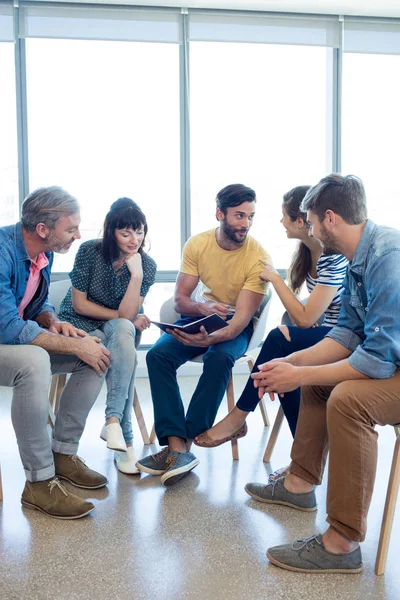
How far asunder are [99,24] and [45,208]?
2.79m

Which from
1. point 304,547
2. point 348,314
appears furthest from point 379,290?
point 304,547

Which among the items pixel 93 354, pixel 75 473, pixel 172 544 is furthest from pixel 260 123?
pixel 172 544

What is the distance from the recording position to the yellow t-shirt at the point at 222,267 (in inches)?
120

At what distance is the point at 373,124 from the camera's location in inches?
207

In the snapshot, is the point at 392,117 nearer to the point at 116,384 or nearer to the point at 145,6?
the point at 145,6

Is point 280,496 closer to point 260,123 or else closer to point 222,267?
point 222,267

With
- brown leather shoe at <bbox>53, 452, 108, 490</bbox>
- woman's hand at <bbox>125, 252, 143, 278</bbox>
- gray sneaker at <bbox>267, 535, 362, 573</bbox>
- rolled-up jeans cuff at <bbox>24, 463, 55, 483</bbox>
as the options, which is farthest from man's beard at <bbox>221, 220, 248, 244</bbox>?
gray sneaker at <bbox>267, 535, 362, 573</bbox>

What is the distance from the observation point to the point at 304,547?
198cm

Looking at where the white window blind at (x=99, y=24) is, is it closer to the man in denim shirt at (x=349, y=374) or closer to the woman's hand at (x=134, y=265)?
the woman's hand at (x=134, y=265)

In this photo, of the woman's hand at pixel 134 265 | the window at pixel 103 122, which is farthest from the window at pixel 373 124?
the woman's hand at pixel 134 265

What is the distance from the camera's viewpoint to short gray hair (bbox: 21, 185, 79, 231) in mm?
2531

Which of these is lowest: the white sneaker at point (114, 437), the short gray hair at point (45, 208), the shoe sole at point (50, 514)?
the shoe sole at point (50, 514)

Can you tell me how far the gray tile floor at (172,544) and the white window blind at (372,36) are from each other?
3.48 m

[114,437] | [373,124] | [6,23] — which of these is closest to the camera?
[114,437]
